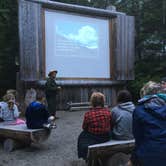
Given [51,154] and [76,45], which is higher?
[76,45]

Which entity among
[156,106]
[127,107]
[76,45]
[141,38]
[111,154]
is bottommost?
[111,154]

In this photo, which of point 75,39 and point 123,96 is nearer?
point 123,96

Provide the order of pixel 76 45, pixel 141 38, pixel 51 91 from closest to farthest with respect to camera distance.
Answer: pixel 51 91, pixel 76 45, pixel 141 38

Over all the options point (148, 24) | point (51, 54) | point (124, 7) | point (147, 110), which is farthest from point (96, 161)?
point (124, 7)

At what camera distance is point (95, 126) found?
619 centimetres

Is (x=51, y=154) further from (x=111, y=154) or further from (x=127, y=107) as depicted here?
(x=127, y=107)

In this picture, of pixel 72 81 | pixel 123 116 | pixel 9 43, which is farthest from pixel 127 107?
pixel 9 43

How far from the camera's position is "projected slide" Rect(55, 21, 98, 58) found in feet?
48.3

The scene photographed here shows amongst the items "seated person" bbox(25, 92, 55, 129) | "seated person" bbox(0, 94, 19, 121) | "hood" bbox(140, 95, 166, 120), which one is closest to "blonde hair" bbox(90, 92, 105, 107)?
"seated person" bbox(25, 92, 55, 129)

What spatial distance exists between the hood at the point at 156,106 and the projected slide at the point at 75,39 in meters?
10.6

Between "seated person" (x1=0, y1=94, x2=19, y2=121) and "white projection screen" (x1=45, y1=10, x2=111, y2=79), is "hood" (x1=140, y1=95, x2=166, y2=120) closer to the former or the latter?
"seated person" (x1=0, y1=94, x2=19, y2=121)

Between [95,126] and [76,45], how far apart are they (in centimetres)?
920

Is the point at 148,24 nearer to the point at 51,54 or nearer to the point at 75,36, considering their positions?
the point at 75,36

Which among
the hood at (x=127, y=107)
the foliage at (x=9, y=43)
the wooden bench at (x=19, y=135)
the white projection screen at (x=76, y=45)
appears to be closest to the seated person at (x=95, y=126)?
the hood at (x=127, y=107)
